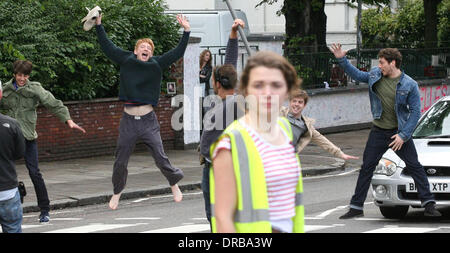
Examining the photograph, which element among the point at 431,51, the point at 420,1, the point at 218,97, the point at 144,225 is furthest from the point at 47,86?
the point at 420,1

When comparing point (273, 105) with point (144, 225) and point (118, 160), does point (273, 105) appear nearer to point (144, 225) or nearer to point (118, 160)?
point (118, 160)

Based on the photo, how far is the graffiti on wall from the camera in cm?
2919

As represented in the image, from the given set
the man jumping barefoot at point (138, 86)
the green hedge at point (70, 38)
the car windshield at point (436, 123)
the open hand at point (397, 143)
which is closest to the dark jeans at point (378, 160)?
the open hand at point (397, 143)

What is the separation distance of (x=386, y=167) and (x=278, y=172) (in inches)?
261

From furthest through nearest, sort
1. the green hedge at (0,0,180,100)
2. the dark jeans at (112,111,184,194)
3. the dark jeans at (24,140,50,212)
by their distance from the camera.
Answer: the green hedge at (0,0,180,100)
the dark jeans at (24,140,50,212)
the dark jeans at (112,111,184,194)

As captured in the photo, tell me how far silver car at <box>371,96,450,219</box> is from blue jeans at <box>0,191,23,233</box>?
4.53 m

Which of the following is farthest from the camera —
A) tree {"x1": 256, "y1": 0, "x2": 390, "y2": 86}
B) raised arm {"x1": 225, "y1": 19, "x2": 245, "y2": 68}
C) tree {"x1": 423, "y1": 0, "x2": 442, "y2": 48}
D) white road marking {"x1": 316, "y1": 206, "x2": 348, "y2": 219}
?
tree {"x1": 423, "y1": 0, "x2": 442, "y2": 48}

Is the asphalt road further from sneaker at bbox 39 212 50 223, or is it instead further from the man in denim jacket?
the man in denim jacket

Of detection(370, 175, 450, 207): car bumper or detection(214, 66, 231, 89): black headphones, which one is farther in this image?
detection(370, 175, 450, 207): car bumper

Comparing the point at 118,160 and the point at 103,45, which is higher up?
the point at 103,45

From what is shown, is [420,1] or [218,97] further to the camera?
[420,1]

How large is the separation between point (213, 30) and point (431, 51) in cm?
799

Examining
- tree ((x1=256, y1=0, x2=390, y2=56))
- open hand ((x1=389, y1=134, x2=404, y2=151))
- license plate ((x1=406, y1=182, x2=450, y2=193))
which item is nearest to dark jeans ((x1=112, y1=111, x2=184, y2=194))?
open hand ((x1=389, y1=134, x2=404, y2=151))
